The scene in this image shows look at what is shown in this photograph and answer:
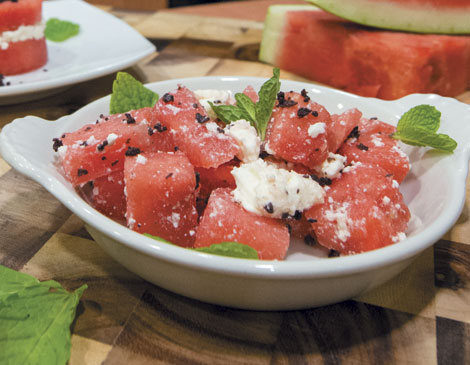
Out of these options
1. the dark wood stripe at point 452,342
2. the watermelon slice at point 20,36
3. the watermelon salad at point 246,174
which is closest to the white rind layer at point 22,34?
the watermelon slice at point 20,36

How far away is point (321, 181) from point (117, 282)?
617mm

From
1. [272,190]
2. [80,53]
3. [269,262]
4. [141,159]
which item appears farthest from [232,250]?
[80,53]

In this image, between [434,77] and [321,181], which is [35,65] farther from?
[434,77]

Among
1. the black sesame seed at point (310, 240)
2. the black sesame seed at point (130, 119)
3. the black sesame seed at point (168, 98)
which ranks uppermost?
the black sesame seed at point (168, 98)

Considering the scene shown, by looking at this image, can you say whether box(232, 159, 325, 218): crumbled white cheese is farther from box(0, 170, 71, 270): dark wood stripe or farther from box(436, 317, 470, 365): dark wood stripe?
box(0, 170, 71, 270): dark wood stripe

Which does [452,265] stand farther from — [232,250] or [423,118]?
[232,250]

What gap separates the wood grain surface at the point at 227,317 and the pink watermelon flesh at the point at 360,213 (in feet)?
0.58

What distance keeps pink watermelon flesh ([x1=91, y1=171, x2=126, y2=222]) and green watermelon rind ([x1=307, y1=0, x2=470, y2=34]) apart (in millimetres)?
1808

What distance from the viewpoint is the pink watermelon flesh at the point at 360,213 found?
1.14m

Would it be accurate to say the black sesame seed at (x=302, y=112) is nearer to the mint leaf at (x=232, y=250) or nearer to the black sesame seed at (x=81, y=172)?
the mint leaf at (x=232, y=250)

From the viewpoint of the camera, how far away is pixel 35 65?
2471mm

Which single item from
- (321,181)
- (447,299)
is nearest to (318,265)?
(321,181)

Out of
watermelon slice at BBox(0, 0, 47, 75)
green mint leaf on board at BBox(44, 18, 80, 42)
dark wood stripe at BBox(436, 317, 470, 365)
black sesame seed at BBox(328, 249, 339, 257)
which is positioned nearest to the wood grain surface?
dark wood stripe at BBox(436, 317, 470, 365)

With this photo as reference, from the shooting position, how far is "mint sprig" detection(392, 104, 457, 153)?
137 cm
